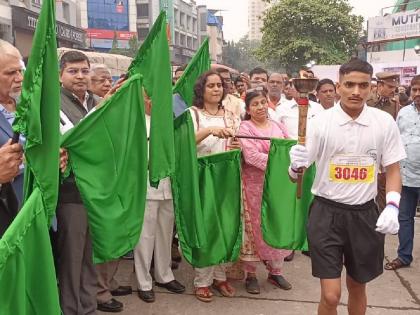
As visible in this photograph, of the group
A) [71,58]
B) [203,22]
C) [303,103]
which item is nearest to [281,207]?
[303,103]

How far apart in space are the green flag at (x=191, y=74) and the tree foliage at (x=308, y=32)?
25.2 metres

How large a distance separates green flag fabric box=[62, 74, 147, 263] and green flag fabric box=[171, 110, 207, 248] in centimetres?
55

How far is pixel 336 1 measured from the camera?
98.2 ft

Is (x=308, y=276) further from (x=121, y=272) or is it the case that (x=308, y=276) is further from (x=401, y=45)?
(x=401, y=45)

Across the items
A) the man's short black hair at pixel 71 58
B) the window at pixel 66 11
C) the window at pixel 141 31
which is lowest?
the man's short black hair at pixel 71 58

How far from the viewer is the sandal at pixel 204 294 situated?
388 cm

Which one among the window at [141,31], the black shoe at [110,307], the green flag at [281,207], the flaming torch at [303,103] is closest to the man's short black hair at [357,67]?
the flaming torch at [303,103]

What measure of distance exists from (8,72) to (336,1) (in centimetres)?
3043

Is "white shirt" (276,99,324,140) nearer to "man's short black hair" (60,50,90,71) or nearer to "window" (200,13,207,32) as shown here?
"man's short black hair" (60,50,90,71)

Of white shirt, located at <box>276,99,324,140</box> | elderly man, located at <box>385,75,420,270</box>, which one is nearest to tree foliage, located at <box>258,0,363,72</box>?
white shirt, located at <box>276,99,324,140</box>

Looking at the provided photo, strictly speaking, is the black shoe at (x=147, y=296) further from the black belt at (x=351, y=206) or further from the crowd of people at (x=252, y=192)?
the black belt at (x=351, y=206)

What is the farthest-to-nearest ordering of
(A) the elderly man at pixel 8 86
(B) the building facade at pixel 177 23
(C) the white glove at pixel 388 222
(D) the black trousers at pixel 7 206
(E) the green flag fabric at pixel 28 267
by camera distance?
(B) the building facade at pixel 177 23
(C) the white glove at pixel 388 222
(A) the elderly man at pixel 8 86
(D) the black trousers at pixel 7 206
(E) the green flag fabric at pixel 28 267

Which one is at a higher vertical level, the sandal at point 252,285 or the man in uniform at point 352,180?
the man in uniform at point 352,180

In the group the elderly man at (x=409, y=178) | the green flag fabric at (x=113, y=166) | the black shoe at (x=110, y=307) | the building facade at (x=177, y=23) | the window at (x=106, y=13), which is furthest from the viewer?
the building facade at (x=177, y=23)
